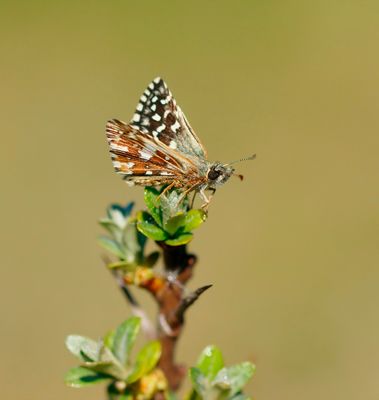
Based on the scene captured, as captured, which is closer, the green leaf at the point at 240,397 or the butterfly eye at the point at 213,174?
the green leaf at the point at 240,397

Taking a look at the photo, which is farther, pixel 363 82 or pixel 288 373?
pixel 363 82

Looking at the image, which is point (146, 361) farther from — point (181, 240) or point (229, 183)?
point (229, 183)

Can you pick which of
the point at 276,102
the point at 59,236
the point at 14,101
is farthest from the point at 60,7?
the point at 59,236

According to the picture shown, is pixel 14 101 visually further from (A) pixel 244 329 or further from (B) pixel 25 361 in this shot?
(A) pixel 244 329

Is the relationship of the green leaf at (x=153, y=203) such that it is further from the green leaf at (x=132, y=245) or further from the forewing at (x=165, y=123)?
the forewing at (x=165, y=123)

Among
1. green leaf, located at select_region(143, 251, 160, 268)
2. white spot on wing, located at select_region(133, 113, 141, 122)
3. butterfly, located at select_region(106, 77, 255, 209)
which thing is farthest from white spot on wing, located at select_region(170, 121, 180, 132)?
green leaf, located at select_region(143, 251, 160, 268)

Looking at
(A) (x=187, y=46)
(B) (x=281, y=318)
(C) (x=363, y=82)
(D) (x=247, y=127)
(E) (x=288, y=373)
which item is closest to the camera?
(E) (x=288, y=373)

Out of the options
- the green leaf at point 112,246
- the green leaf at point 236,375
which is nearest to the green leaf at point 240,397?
the green leaf at point 236,375
